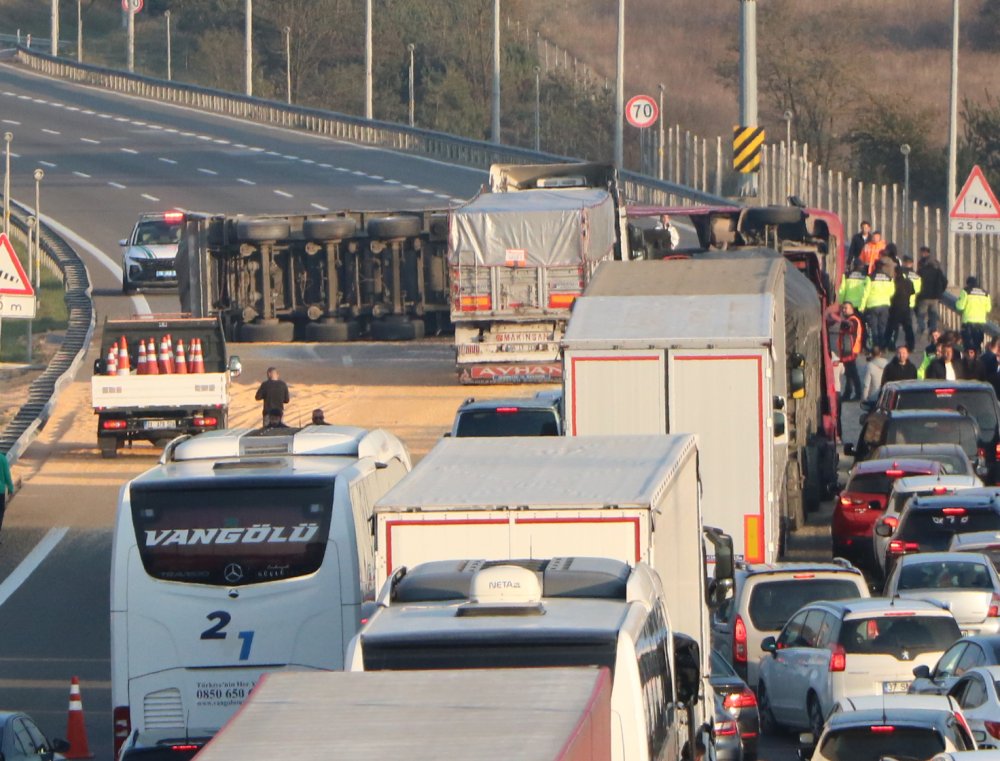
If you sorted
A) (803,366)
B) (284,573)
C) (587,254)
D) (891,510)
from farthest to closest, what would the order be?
(587,254), (803,366), (891,510), (284,573)

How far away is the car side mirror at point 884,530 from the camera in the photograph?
73.9 feet

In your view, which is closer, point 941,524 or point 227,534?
point 227,534

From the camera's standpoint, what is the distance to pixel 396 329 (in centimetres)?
3931

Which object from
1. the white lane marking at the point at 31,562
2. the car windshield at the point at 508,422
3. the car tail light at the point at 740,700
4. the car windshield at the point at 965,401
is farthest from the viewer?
the car windshield at the point at 965,401

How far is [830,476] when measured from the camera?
91.2 ft

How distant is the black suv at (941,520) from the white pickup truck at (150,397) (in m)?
11.9

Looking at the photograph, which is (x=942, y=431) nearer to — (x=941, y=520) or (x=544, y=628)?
(x=941, y=520)

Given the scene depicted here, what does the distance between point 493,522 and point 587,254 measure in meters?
21.2

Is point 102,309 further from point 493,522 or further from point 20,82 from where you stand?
point 20,82

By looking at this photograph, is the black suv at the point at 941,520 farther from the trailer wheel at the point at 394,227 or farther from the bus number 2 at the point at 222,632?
the trailer wheel at the point at 394,227

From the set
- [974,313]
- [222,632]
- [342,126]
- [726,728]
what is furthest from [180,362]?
[342,126]

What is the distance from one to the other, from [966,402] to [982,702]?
12943 mm

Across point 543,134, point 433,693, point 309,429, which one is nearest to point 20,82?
point 543,134

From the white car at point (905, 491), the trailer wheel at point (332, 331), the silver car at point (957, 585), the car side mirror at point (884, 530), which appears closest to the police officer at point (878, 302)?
the trailer wheel at point (332, 331)
